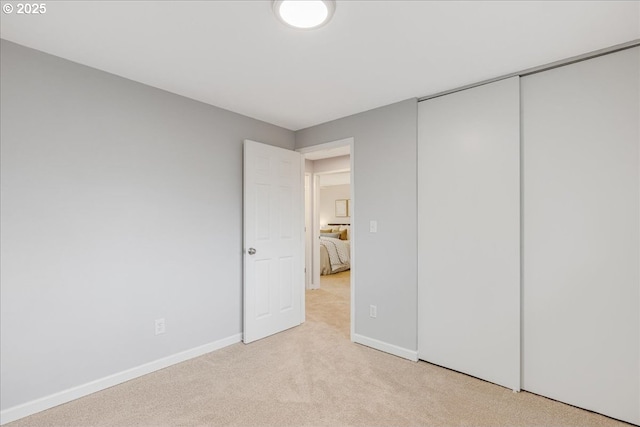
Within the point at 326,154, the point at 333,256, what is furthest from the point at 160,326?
the point at 333,256

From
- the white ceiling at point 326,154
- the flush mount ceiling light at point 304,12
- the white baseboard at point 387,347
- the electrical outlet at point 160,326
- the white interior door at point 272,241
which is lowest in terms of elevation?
the white baseboard at point 387,347

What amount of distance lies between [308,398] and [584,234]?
2132 millimetres

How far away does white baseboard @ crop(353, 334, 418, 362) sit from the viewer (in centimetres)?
277

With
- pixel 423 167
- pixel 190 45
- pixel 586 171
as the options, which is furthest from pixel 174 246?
pixel 586 171

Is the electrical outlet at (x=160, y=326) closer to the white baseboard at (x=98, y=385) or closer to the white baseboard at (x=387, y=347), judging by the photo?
the white baseboard at (x=98, y=385)

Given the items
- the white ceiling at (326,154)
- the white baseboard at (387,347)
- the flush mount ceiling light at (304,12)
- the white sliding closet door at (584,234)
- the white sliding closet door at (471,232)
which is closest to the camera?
the flush mount ceiling light at (304,12)

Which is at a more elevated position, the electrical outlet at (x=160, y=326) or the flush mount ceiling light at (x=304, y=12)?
the flush mount ceiling light at (x=304, y=12)

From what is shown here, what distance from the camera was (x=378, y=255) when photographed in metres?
3.04

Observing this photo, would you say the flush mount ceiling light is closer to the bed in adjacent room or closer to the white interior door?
the white interior door

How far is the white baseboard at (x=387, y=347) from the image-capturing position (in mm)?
2775

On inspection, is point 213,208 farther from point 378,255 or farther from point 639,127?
point 639,127

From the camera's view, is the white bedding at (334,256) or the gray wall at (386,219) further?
the white bedding at (334,256)

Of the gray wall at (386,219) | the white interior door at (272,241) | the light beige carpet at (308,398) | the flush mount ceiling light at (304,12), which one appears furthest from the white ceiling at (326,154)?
the flush mount ceiling light at (304,12)

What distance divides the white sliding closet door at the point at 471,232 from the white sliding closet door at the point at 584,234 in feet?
0.33
